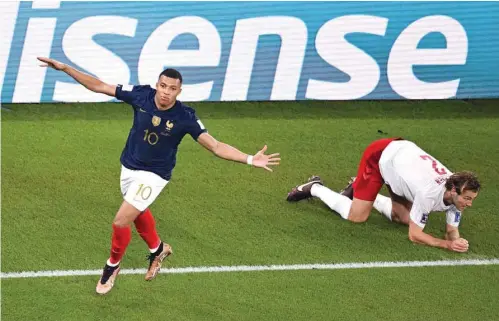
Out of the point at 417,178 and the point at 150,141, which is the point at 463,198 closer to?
the point at 417,178

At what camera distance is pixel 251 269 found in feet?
26.7

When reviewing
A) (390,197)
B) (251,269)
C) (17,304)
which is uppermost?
(390,197)

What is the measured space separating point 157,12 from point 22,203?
348cm

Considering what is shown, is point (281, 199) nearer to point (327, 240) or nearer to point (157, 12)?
point (327, 240)

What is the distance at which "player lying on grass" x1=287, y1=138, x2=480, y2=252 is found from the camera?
322 inches

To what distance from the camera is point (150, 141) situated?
292 inches

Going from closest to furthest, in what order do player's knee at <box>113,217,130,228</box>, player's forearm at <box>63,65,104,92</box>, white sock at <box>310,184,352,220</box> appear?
player's knee at <box>113,217,130,228</box>
player's forearm at <box>63,65,104,92</box>
white sock at <box>310,184,352,220</box>

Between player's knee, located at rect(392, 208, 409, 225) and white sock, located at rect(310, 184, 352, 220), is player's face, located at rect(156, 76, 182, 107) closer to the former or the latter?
white sock, located at rect(310, 184, 352, 220)

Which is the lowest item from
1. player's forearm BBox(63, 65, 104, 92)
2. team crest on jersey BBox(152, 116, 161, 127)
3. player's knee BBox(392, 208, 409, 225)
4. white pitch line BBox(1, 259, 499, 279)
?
white pitch line BBox(1, 259, 499, 279)

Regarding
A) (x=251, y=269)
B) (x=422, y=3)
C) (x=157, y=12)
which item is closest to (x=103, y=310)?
(x=251, y=269)

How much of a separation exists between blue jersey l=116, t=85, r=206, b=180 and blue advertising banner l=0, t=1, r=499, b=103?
13.8 ft

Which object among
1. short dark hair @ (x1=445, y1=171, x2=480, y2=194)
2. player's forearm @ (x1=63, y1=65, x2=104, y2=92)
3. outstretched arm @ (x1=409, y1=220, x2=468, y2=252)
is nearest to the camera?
player's forearm @ (x1=63, y1=65, x2=104, y2=92)

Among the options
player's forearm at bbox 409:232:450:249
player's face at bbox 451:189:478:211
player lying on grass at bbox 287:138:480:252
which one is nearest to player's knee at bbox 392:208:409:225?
player lying on grass at bbox 287:138:480:252

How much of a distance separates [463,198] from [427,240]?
2.01 ft
